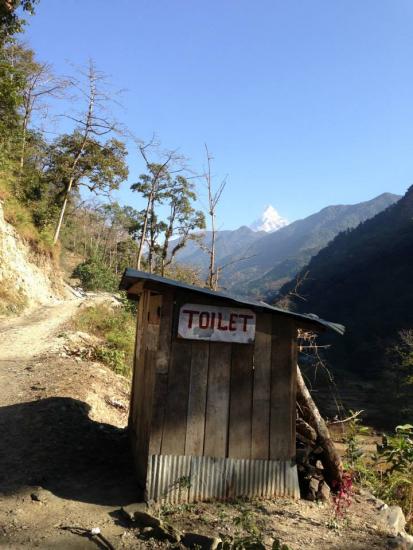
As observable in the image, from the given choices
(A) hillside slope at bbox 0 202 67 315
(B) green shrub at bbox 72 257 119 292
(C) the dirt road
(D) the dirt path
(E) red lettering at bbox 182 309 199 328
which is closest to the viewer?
(D) the dirt path

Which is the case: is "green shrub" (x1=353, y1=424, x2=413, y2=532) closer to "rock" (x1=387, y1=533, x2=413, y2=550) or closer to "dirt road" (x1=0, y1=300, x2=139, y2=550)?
"rock" (x1=387, y1=533, x2=413, y2=550)

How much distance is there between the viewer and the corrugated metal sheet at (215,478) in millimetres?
Answer: 4434

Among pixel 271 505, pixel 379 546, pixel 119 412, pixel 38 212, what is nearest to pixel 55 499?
pixel 271 505

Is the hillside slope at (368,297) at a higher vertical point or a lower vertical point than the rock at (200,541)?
higher

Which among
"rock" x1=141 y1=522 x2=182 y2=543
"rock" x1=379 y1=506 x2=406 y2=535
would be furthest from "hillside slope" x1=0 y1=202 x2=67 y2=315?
"rock" x1=379 y1=506 x2=406 y2=535

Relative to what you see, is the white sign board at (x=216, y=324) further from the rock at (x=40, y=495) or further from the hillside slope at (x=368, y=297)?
the hillside slope at (x=368, y=297)

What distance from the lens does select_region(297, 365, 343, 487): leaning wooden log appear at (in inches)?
203

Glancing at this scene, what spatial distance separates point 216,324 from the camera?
4.77m

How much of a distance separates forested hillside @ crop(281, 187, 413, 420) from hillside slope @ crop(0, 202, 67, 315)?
1200 inches

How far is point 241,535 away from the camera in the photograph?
3.88 m

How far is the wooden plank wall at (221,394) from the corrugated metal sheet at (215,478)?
0.09 meters

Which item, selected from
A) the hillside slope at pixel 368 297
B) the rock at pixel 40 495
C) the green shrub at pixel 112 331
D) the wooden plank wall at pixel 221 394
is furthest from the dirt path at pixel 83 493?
the hillside slope at pixel 368 297

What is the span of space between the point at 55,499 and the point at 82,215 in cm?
6168

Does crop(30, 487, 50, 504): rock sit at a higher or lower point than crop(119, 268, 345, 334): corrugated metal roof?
lower
